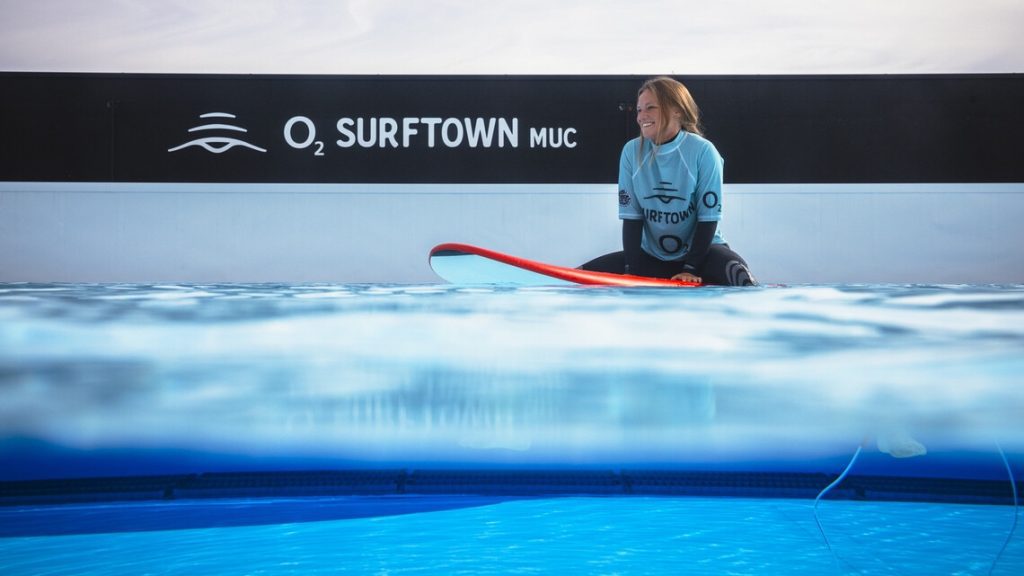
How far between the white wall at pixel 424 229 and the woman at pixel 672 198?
8.85 ft

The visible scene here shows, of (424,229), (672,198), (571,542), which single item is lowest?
(571,542)

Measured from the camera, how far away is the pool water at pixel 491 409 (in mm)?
1231

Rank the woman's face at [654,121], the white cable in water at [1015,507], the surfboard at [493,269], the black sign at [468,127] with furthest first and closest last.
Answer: the black sign at [468,127]
the surfboard at [493,269]
the woman's face at [654,121]
the white cable in water at [1015,507]

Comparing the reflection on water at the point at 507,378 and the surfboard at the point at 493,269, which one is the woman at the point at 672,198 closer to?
the surfboard at the point at 493,269

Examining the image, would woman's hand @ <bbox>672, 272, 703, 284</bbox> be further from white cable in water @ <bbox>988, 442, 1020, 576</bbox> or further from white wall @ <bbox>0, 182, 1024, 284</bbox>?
white wall @ <bbox>0, 182, 1024, 284</bbox>

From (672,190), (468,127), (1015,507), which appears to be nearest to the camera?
(1015,507)

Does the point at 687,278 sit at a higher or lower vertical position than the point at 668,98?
lower

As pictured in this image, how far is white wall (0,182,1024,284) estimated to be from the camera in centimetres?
597

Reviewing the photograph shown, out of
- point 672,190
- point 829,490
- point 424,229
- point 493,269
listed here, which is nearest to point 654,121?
point 672,190

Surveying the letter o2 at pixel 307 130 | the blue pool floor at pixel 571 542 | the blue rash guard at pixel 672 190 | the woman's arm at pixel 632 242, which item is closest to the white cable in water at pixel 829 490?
the blue pool floor at pixel 571 542

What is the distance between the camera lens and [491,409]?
1273 mm

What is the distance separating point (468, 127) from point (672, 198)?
9.96ft

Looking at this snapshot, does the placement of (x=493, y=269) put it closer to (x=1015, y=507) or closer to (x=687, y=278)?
(x=687, y=278)

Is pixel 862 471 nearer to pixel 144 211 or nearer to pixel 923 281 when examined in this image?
pixel 923 281
